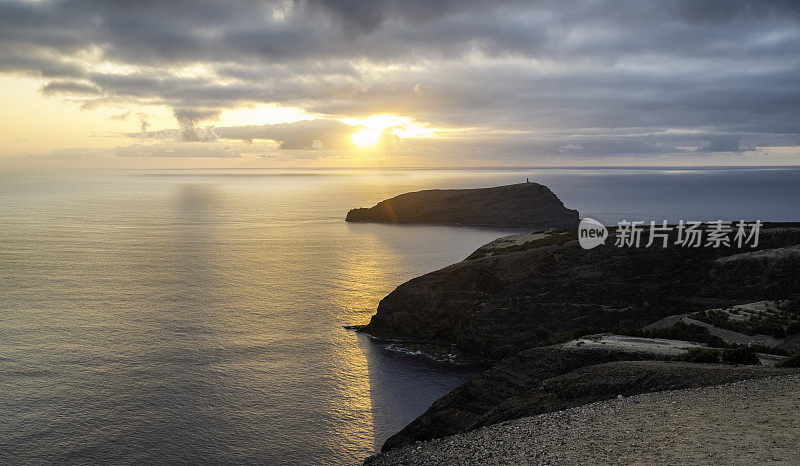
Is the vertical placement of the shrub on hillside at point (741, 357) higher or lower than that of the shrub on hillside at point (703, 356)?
higher

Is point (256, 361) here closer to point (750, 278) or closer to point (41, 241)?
point (750, 278)

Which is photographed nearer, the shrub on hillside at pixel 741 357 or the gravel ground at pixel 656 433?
the gravel ground at pixel 656 433

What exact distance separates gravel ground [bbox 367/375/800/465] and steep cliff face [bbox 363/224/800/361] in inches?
1294

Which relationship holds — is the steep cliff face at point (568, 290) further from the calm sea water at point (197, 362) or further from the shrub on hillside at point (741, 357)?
the shrub on hillside at point (741, 357)

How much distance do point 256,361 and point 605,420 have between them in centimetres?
4343

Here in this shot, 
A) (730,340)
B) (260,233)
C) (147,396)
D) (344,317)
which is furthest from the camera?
(260,233)

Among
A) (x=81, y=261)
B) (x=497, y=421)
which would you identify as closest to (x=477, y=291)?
(x=497, y=421)

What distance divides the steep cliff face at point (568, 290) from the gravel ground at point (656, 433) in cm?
3287

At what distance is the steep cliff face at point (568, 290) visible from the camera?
6197 centimetres

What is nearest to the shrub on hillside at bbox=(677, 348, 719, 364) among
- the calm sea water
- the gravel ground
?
the gravel ground

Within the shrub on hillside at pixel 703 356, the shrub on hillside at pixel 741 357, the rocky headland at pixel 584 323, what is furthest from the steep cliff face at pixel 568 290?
the shrub on hillside at pixel 741 357

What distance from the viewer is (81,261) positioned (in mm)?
112438

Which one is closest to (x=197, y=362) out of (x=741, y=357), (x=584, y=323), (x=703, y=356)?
(x=584, y=323)

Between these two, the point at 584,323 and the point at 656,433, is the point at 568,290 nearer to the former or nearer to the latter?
the point at 584,323
